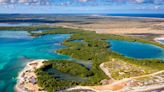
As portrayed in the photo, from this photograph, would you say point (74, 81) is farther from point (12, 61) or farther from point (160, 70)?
point (12, 61)

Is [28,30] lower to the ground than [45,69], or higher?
lower

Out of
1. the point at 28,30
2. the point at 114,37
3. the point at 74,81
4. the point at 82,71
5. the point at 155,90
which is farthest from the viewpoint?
the point at 28,30

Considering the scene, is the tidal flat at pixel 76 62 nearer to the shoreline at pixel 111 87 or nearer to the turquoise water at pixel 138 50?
the turquoise water at pixel 138 50

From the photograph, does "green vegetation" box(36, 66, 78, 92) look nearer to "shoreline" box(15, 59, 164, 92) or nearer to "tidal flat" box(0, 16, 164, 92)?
"tidal flat" box(0, 16, 164, 92)

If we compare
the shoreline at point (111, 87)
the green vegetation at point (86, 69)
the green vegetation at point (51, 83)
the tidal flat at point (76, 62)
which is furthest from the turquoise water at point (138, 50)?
the green vegetation at point (51, 83)

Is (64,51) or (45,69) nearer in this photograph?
(45,69)

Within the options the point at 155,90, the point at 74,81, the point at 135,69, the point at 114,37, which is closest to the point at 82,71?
the point at 74,81
